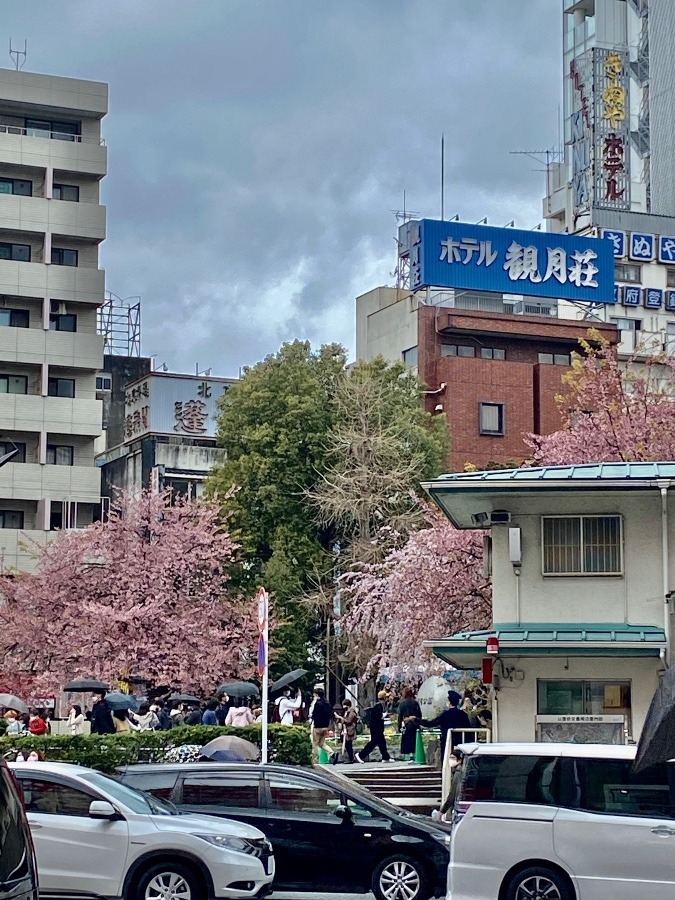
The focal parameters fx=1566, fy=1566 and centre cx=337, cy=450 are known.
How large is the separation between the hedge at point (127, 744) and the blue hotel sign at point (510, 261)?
49.4 m

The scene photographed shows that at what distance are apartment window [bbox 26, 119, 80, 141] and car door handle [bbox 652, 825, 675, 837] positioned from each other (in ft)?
191

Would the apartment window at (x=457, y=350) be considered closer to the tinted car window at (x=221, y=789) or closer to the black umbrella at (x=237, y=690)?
the black umbrella at (x=237, y=690)

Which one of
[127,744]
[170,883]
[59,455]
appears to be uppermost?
[59,455]

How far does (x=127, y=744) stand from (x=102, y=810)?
9.89 m

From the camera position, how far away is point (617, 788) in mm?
14945

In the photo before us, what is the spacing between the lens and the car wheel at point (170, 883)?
1572cm

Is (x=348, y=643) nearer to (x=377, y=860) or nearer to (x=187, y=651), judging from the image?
(x=187, y=651)

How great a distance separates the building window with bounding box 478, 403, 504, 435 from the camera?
73.8 m

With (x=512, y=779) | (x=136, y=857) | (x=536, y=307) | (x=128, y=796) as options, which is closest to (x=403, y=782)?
(x=128, y=796)

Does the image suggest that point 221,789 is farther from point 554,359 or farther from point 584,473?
point 554,359

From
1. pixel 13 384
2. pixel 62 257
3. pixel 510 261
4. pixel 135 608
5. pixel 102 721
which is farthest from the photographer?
pixel 510 261

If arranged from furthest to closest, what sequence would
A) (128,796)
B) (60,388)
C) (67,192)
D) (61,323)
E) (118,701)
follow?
(67,192) < (61,323) < (60,388) < (118,701) < (128,796)

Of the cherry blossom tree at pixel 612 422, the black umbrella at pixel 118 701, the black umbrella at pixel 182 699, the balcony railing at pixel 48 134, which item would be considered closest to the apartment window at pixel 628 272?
the balcony railing at pixel 48 134

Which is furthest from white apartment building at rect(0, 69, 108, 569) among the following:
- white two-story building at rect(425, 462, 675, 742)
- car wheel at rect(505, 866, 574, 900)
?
car wheel at rect(505, 866, 574, 900)
